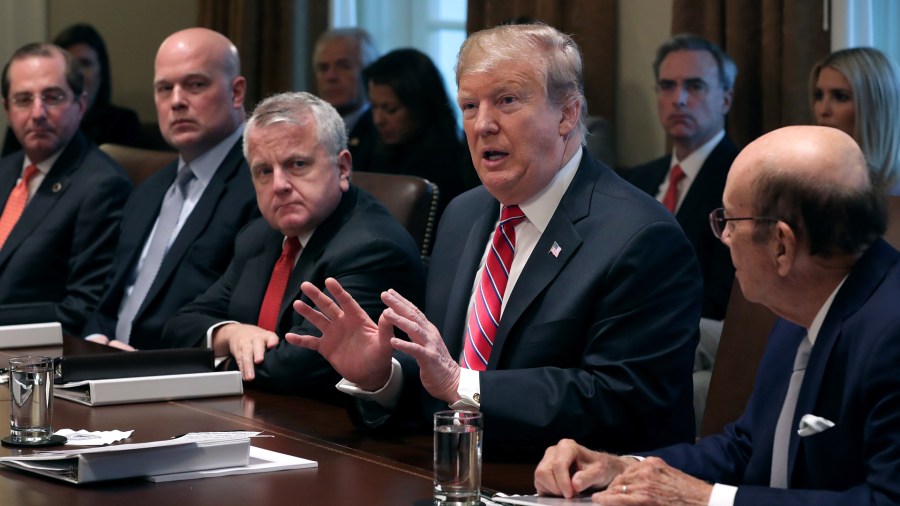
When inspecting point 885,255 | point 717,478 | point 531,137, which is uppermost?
point 531,137

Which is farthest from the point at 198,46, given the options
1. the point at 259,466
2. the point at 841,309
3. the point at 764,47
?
the point at 841,309

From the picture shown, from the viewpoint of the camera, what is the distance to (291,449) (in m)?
2.38

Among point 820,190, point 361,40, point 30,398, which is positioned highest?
point 361,40

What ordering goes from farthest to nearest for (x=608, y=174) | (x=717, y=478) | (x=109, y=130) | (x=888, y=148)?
(x=109, y=130), (x=888, y=148), (x=608, y=174), (x=717, y=478)

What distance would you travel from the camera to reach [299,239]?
3465mm

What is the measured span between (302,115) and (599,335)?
49.5 inches

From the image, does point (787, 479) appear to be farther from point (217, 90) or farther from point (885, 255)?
point (217, 90)

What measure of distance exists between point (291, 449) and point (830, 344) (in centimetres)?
96

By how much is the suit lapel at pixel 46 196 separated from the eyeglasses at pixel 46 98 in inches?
7.8

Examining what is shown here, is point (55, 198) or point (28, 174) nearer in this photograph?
point (55, 198)

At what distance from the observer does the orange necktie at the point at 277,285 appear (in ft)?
11.2

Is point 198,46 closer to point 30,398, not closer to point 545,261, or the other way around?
point 545,261

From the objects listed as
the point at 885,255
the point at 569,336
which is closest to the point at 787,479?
the point at 885,255

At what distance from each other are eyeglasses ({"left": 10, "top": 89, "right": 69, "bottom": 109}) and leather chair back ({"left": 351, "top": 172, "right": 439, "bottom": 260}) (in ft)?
6.03
